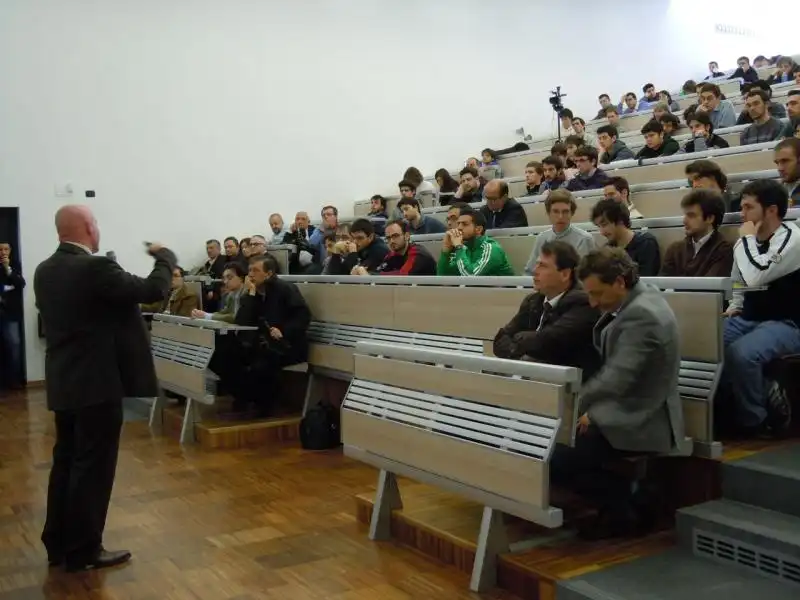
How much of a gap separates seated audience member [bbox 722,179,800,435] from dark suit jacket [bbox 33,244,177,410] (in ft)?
6.53

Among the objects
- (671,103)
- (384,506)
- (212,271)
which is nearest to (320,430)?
(384,506)

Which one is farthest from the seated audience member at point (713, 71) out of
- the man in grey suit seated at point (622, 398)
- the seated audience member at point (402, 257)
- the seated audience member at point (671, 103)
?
the man in grey suit seated at point (622, 398)

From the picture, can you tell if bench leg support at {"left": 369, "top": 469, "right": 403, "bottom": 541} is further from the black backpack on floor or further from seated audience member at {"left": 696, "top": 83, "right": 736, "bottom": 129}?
seated audience member at {"left": 696, "top": 83, "right": 736, "bottom": 129}

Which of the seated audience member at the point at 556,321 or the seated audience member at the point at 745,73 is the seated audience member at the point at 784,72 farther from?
the seated audience member at the point at 556,321

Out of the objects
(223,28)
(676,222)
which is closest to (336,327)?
(676,222)

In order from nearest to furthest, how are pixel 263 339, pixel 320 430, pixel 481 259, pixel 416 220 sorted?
pixel 481 259 < pixel 320 430 < pixel 263 339 < pixel 416 220

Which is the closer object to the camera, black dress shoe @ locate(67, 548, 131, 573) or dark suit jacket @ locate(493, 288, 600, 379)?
dark suit jacket @ locate(493, 288, 600, 379)

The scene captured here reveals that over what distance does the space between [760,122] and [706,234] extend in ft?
8.78

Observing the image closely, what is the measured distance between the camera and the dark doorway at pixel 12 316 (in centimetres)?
707

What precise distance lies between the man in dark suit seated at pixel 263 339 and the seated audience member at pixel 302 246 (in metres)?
1.47

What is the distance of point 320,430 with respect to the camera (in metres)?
4.39

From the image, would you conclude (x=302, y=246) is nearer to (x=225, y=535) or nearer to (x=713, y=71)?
(x=225, y=535)

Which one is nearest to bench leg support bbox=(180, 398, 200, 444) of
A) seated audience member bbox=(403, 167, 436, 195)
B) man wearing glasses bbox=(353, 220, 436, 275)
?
man wearing glasses bbox=(353, 220, 436, 275)

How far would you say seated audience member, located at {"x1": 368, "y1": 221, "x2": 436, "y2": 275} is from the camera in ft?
15.3
